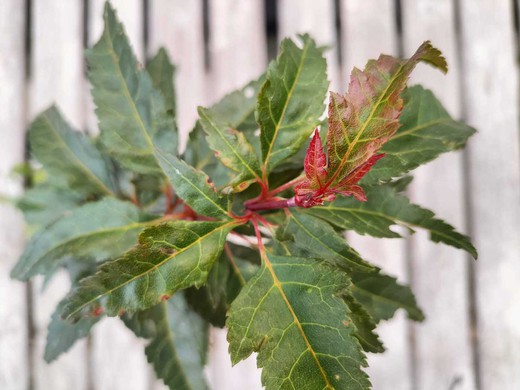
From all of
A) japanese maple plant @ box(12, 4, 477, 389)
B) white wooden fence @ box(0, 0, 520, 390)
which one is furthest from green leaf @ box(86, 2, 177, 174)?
white wooden fence @ box(0, 0, 520, 390)

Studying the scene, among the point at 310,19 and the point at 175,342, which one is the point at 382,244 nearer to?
the point at 310,19

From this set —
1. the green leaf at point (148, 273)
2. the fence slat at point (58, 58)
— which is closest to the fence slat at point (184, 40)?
the fence slat at point (58, 58)

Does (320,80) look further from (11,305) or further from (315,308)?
(11,305)

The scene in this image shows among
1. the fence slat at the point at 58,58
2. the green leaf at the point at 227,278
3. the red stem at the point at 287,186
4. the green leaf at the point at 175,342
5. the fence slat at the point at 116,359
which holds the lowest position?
the fence slat at the point at 116,359

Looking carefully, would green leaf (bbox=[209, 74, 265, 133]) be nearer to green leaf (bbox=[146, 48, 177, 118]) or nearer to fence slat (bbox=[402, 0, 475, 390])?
green leaf (bbox=[146, 48, 177, 118])

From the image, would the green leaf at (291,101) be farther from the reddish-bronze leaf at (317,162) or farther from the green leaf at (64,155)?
the green leaf at (64,155)

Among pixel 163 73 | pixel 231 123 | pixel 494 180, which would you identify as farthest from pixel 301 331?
pixel 494 180
